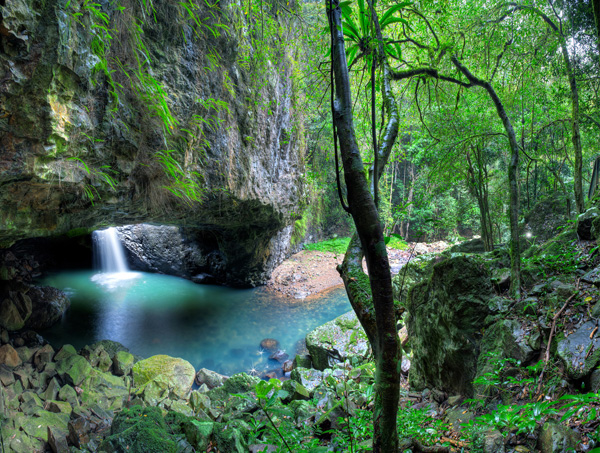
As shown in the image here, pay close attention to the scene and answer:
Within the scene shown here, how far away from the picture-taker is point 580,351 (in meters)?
1.59

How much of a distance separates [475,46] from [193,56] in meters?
3.77

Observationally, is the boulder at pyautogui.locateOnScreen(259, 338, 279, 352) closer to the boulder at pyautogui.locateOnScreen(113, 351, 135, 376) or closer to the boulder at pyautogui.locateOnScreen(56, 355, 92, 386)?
the boulder at pyautogui.locateOnScreen(113, 351, 135, 376)

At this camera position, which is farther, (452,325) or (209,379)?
(209,379)

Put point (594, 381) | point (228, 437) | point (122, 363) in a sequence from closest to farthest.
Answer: point (594, 381) → point (228, 437) → point (122, 363)

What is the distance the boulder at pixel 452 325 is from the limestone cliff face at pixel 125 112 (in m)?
2.15

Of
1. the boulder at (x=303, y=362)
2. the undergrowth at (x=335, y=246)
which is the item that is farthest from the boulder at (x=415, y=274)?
the undergrowth at (x=335, y=246)

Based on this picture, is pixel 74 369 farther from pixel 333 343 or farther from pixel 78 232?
pixel 78 232

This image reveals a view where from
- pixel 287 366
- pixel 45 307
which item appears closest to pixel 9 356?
pixel 45 307

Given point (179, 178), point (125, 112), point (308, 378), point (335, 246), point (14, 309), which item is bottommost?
point (308, 378)

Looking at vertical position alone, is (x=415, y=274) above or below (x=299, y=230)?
below

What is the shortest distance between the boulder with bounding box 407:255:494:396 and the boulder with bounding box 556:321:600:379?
0.71m

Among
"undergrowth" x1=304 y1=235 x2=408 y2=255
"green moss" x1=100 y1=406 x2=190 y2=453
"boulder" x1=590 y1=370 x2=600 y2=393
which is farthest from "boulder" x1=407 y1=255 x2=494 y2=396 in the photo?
"undergrowth" x1=304 y1=235 x2=408 y2=255

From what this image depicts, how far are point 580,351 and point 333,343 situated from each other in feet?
12.7

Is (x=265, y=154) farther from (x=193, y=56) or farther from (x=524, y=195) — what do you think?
(x=524, y=195)
